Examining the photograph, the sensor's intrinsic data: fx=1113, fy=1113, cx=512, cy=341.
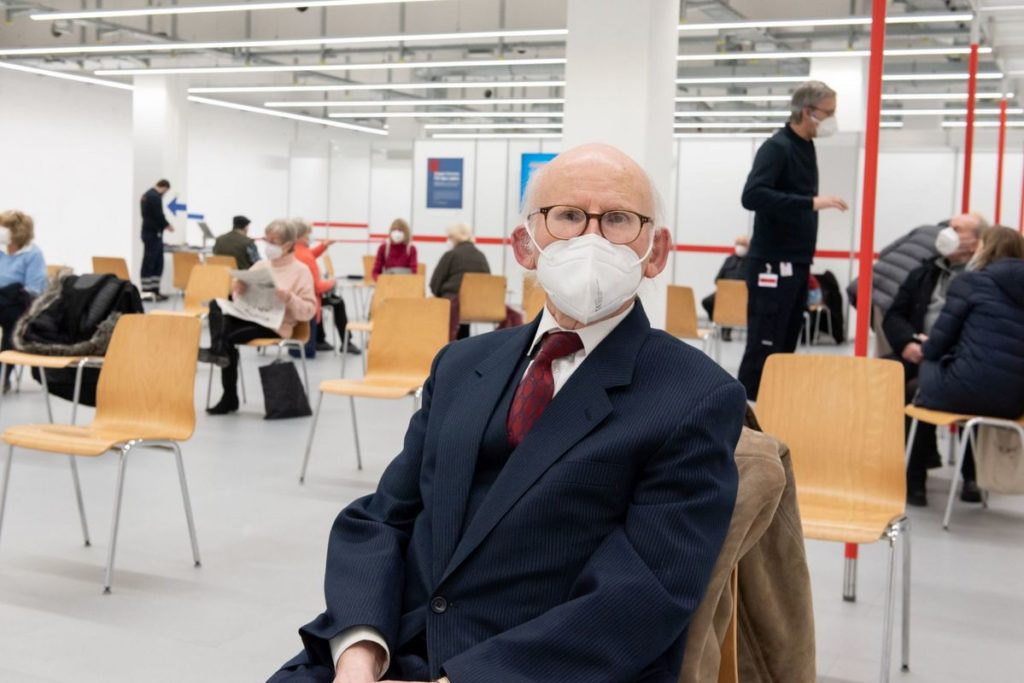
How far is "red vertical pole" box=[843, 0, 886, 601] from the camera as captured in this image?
11.4 ft

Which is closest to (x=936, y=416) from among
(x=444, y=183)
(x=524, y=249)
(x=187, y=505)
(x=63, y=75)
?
(x=187, y=505)

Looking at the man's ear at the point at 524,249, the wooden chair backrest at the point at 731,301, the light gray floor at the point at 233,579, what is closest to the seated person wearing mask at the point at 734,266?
the wooden chair backrest at the point at 731,301

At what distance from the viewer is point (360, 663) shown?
1.52 meters

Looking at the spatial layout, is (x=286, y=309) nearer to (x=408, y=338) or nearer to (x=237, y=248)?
(x=408, y=338)

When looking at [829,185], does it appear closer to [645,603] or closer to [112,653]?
[112,653]

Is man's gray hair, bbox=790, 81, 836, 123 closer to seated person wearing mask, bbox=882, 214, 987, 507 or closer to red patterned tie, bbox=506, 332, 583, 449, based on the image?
seated person wearing mask, bbox=882, 214, 987, 507

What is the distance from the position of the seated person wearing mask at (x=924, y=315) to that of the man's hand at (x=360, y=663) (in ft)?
11.9

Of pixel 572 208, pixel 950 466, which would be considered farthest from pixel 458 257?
pixel 572 208

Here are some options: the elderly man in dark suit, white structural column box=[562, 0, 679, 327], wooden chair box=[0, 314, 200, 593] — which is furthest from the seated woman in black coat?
the elderly man in dark suit

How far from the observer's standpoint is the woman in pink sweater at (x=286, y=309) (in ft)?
21.2

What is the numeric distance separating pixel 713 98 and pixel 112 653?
1263 centimetres

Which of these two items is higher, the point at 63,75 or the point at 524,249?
the point at 63,75

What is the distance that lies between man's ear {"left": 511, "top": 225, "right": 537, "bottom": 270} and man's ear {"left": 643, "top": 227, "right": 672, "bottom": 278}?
18 centimetres

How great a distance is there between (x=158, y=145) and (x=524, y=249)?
15072 mm
